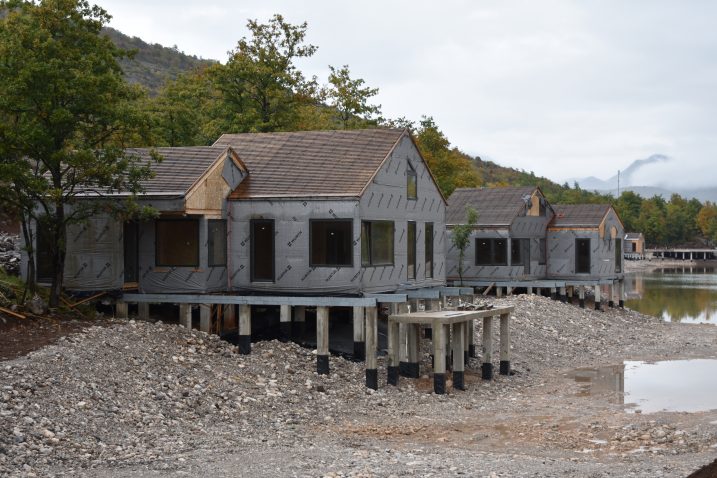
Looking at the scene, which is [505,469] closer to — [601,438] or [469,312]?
[601,438]

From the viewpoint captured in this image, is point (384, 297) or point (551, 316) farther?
point (551, 316)

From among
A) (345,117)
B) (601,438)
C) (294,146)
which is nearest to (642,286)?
(345,117)

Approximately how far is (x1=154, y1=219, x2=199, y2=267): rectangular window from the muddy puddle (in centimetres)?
1200

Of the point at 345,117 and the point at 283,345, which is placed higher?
the point at 345,117

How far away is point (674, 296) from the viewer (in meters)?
71.0

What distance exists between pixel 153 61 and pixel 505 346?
363ft

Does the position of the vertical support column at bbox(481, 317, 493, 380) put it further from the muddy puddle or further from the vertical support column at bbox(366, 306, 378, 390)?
the vertical support column at bbox(366, 306, 378, 390)

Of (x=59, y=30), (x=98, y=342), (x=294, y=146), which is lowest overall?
(x=98, y=342)

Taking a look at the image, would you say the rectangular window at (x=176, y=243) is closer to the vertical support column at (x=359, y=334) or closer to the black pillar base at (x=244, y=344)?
the black pillar base at (x=244, y=344)

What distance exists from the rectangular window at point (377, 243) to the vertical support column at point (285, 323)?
255 centimetres

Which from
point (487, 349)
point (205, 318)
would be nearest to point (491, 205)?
point (487, 349)

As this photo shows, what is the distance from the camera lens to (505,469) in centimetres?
1666

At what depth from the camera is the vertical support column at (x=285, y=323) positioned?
26.7 m

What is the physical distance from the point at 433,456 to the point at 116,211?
38.1 ft
